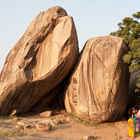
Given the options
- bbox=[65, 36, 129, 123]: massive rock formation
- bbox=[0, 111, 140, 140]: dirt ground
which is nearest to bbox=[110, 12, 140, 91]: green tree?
bbox=[65, 36, 129, 123]: massive rock formation

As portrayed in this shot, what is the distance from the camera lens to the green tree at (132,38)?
1030 cm

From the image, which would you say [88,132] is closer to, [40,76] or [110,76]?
[110,76]

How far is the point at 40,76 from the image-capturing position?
11539 millimetres

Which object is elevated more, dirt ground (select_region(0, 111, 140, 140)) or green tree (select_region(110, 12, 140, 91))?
green tree (select_region(110, 12, 140, 91))

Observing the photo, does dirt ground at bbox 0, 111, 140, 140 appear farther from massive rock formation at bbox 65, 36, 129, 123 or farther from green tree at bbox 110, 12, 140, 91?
green tree at bbox 110, 12, 140, 91

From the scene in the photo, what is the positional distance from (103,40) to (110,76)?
2345 mm

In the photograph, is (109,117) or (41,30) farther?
(41,30)

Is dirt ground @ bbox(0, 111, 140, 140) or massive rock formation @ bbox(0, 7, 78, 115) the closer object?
dirt ground @ bbox(0, 111, 140, 140)

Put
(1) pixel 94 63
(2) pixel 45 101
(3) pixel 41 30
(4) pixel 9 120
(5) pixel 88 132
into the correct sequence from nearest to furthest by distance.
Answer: (5) pixel 88 132, (4) pixel 9 120, (1) pixel 94 63, (3) pixel 41 30, (2) pixel 45 101

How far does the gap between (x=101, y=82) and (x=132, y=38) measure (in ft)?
11.2

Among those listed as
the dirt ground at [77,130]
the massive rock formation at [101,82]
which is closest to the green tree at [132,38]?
the massive rock formation at [101,82]

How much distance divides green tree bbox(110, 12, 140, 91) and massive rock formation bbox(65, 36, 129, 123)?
0.52 metres

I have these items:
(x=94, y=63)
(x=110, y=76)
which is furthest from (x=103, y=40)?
(x=110, y=76)

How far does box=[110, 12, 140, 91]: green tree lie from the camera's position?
406 inches
